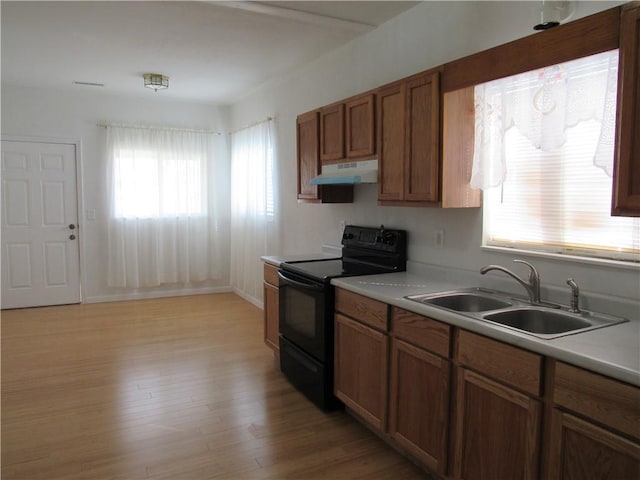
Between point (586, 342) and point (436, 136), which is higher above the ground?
point (436, 136)

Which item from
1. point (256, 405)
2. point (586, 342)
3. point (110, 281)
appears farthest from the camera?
point (110, 281)

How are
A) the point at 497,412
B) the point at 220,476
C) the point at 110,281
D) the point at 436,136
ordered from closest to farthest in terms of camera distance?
1. the point at 497,412
2. the point at 220,476
3. the point at 436,136
4. the point at 110,281

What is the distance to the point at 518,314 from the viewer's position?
212cm

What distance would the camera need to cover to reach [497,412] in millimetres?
1783

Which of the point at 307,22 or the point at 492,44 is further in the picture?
the point at 307,22

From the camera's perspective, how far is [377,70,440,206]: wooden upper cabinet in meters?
2.51

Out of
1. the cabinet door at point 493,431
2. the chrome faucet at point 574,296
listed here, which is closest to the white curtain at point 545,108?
the chrome faucet at point 574,296

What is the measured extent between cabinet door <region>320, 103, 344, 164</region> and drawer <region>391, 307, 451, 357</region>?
56.7 inches

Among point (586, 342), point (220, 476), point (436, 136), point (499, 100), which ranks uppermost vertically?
point (499, 100)

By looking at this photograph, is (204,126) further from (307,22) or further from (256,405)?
(256,405)

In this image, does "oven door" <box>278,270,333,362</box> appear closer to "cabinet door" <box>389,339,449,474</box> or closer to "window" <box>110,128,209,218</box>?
"cabinet door" <box>389,339,449,474</box>

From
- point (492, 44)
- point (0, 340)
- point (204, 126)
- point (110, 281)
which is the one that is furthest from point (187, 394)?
point (204, 126)

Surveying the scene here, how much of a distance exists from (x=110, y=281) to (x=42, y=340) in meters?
1.64

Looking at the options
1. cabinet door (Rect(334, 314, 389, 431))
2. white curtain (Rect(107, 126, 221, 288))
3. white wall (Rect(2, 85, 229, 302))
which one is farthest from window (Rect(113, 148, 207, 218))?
cabinet door (Rect(334, 314, 389, 431))
